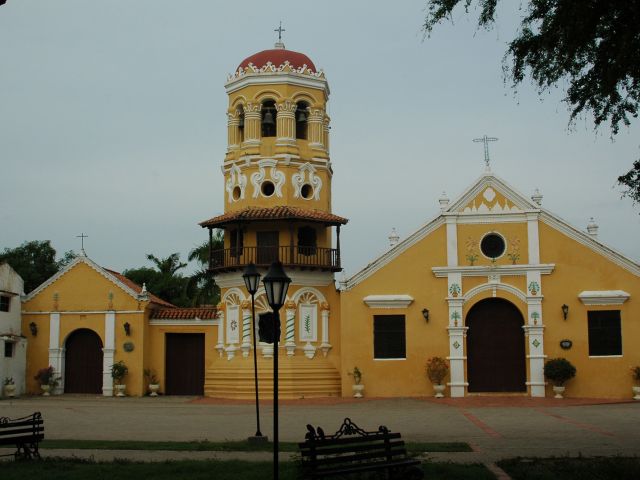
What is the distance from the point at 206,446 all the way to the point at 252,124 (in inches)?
780

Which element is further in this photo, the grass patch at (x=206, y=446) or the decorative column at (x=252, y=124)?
the decorative column at (x=252, y=124)

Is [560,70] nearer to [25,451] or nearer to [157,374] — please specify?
[25,451]

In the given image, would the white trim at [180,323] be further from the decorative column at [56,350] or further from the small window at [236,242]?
the decorative column at [56,350]

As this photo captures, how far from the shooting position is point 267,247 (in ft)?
107

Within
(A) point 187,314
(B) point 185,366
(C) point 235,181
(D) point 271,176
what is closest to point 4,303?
(A) point 187,314

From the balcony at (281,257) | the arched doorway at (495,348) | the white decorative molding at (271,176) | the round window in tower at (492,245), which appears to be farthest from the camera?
the white decorative molding at (271,176)

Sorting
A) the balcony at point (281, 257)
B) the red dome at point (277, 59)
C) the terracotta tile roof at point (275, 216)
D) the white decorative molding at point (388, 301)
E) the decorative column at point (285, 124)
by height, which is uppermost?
the red dome at point (277, 59)

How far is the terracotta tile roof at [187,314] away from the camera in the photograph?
112 ft

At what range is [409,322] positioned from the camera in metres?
31.5

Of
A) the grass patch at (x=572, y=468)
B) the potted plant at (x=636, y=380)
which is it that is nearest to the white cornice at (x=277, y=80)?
the potted plant at (x=636, y=380)

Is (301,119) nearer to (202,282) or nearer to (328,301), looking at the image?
(328,301)

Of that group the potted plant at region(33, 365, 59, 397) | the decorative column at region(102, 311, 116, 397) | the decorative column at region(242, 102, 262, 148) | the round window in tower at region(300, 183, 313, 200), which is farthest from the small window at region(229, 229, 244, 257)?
the potted plant at region(33, 365, 59, 397)

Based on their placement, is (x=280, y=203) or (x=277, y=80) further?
(x=277, y=80)

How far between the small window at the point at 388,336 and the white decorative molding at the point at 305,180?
→ 18.5 ft
